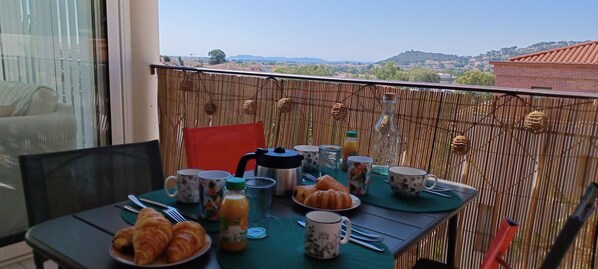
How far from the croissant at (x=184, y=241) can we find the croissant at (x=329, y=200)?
0.38m

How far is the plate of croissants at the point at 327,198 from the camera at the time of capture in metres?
1.18

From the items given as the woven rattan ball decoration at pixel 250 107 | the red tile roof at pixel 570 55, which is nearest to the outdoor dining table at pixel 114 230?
the woven rattan ball decoration at pixel 250 107

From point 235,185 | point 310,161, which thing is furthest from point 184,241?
point 310,161

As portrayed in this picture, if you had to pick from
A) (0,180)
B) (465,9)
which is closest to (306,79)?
(0,180)

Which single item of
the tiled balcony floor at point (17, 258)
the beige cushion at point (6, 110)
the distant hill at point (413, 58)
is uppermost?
the distant hill at point (413, 58)

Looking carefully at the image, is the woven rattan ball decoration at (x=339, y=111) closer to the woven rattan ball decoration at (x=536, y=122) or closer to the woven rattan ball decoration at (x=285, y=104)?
the woven rattan ball decoration at (x=285, y=104)

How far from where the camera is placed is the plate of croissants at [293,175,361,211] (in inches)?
46.4

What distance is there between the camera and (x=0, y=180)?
222 cm

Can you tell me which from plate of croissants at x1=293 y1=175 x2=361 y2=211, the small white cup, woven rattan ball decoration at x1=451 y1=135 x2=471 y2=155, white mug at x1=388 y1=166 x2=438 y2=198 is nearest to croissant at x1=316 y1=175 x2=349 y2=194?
Result: plate of croissants at x1=293 y1=175 x2=361 y2=211

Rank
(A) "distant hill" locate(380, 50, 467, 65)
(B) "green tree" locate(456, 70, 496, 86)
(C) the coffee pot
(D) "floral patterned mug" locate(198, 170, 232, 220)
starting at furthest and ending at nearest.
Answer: (A) "distant hill" locate(380, 50, 467, 65)
(B) "green tree" locate(456, 70, 496, 86)
(C) the coffee pot
(D) "floral patterned mug" locate(198, 170, 232, 220)

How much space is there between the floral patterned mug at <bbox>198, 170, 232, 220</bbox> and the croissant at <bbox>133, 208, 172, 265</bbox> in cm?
20

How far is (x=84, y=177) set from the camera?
1.38m

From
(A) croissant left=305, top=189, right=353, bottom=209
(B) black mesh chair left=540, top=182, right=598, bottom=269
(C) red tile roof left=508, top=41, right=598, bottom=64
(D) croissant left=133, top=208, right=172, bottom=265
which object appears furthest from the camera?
(C) red tile roof left=508, top=41, right=598, bottom=64

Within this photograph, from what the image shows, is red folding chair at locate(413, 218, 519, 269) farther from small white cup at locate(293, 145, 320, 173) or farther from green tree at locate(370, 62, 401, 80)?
green tree at locate(370, 62, 401, 80)
